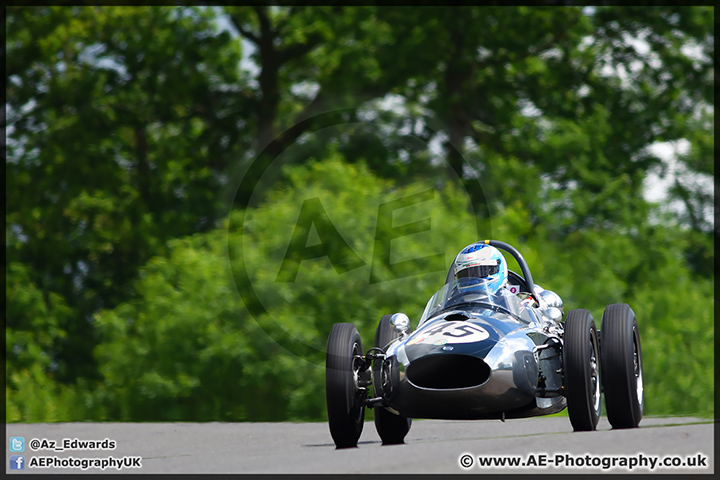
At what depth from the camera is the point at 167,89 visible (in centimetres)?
2197

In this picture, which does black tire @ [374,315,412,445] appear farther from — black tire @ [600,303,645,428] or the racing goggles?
black tire @ [600,303,645,428]

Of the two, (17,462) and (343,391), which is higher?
(343,391)

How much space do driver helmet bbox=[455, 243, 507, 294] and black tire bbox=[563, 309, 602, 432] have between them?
81 cm

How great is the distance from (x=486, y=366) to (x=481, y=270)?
1323 mm

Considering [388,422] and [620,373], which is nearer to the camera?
[620,373]

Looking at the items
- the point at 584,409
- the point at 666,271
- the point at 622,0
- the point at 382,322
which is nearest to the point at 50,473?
the point at 382,322

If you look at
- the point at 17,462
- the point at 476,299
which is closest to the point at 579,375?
the point at 476,299

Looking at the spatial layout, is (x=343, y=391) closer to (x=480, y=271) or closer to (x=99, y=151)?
(x=480, y=271)

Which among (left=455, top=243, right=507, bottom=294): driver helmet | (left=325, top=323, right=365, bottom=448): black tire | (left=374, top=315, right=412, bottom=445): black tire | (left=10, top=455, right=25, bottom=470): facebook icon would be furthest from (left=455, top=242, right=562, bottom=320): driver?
(left=10, top=455, right=25, bottom=470): facebook icon

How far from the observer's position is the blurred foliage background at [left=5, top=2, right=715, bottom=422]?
19.3 metres

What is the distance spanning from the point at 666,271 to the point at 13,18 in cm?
1690

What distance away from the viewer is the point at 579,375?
19.7ft

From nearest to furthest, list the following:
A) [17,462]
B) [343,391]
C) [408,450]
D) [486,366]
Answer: [408,450] → [486,366] → [343,391] → [17,462]

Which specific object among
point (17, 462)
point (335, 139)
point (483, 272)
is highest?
point (335, 139)
